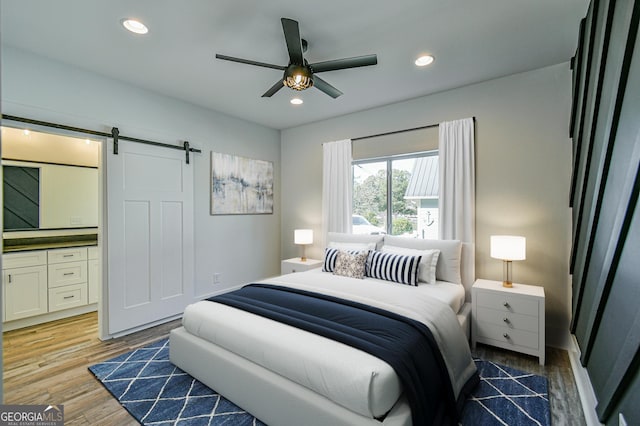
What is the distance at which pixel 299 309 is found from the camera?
8.11 ft

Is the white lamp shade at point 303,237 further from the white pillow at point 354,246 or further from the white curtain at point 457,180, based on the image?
the white curtain at point 457,180

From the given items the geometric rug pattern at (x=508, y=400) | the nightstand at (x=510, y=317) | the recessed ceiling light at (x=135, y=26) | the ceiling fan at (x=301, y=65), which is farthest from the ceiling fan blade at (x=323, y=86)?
the geometric rug pattern at (x=508, y=400)

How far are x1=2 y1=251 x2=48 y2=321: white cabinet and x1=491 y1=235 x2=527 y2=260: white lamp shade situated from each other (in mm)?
4849

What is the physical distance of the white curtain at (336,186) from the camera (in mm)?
4469

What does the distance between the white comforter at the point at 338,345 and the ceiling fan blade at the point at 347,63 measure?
1.78 meters

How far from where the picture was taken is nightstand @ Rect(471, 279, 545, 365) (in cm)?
279

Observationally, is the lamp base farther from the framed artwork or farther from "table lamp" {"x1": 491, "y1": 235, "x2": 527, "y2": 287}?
the framed artwork

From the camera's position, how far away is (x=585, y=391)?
2252mm

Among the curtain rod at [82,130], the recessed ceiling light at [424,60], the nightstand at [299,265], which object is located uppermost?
the recessed ceiling light at [424,60]

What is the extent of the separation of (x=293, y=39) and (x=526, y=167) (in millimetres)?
2548

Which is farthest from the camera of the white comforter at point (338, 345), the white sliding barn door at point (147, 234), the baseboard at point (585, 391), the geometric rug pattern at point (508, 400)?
the white sliding barn door at point (147, 234)

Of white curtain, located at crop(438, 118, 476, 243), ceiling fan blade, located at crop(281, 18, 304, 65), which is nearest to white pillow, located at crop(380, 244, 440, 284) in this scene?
white curtain, located at crop(438, 118, 476, 243)

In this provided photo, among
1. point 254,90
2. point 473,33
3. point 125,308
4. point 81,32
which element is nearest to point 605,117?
point 473,33

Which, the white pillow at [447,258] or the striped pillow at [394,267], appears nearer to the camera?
the striped pillow at [394,267]
